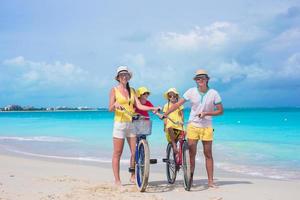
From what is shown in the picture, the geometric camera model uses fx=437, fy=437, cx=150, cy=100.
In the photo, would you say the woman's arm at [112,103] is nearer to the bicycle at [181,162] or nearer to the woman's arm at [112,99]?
the woman's arm at [112,99]

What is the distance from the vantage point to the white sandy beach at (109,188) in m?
5.94

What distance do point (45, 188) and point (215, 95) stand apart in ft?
9.37

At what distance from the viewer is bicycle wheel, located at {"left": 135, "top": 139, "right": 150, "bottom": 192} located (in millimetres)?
6078

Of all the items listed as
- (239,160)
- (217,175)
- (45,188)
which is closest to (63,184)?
(45,188)

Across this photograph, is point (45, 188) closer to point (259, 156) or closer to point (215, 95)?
point (215, 95)

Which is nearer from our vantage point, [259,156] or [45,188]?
[45,188]

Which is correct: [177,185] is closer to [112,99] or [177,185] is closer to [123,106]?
[123,106]

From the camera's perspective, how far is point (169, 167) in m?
7.05

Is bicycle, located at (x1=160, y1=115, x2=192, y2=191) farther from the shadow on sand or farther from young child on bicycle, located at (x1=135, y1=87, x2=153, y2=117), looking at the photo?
young child on bicycle, located at (x1=135, y1=87, x2=153, y2=117)

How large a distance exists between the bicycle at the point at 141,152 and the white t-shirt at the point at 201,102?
700 millimetres

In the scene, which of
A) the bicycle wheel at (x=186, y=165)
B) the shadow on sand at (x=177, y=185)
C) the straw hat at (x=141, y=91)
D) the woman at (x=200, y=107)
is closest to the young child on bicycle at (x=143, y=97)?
the straw hat at (x=141, y=91)

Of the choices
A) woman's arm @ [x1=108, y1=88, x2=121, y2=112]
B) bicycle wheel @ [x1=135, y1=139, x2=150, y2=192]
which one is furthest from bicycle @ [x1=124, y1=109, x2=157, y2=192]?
woman's arm @ [x1=108, y1=88, x2=121, y2=112]

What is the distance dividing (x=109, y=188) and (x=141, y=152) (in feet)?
2.35

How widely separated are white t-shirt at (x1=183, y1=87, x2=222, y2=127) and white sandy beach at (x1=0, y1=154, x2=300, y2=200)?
1.02 metres
